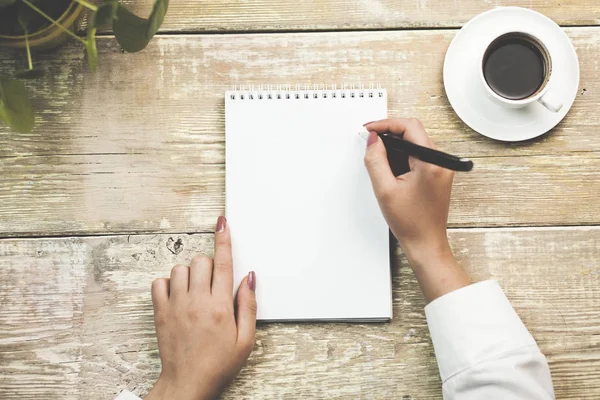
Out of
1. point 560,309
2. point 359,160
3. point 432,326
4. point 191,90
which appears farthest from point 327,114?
point 560,309

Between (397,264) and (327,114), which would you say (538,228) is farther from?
(327,114)

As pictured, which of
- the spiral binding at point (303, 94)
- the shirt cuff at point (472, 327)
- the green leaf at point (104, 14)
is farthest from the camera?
the spiral binding at point (303, 94)

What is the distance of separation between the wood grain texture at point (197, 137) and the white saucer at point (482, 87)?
0.07ft

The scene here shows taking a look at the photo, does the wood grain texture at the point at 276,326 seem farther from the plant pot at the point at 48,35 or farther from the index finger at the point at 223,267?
the plant pot at the point at 48,35

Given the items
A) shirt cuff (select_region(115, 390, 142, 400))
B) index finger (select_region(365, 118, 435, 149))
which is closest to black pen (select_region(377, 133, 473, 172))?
index finger (select_region(365, 118, 435, 149))

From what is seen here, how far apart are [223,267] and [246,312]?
0.07m

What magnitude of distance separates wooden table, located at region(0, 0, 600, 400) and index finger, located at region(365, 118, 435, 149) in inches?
2.1

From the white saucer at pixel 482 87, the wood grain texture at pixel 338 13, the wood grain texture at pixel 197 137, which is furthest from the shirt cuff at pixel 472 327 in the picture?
the wood grain texture at pixel 338 13

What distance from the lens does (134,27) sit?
0.67 metres

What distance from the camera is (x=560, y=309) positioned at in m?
0.80

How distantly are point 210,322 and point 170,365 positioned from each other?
0.08 m

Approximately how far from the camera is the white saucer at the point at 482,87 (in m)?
0.80

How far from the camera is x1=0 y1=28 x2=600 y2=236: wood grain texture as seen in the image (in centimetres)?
82

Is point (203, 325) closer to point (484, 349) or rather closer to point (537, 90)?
point (484, 349)
